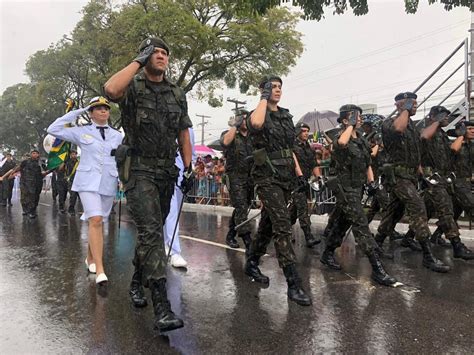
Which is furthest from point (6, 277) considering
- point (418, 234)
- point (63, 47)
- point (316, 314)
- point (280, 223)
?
point (63, 47)

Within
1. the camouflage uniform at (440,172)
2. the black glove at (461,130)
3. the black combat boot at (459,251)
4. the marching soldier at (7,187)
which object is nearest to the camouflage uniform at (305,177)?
the camouflage uniform at (440,172)

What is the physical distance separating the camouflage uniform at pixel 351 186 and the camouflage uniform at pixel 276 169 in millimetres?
917

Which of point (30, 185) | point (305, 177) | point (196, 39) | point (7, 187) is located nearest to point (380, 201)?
point (305, 177)

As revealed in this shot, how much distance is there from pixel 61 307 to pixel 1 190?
16214 mm

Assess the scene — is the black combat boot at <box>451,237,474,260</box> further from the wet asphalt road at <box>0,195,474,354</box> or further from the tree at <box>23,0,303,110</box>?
the tree at <box>23,0,303,110</box>

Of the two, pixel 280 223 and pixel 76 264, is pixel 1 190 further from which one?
pixel 280 223

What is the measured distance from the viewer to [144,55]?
3.19 meters

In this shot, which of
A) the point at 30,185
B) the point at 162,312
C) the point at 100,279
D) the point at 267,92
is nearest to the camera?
the point at 162,312

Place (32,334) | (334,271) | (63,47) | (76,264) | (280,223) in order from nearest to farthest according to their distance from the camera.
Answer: (32,334) < (280,223) < (334,271) < (76,264) < (63,47)

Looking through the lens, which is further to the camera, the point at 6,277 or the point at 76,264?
the point at 76,264

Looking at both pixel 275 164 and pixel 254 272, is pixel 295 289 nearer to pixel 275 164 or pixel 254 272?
pixel 254 272

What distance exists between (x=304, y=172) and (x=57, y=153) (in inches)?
155

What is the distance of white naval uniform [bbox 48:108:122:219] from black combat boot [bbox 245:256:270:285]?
5.46 ft

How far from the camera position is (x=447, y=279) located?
469cm
